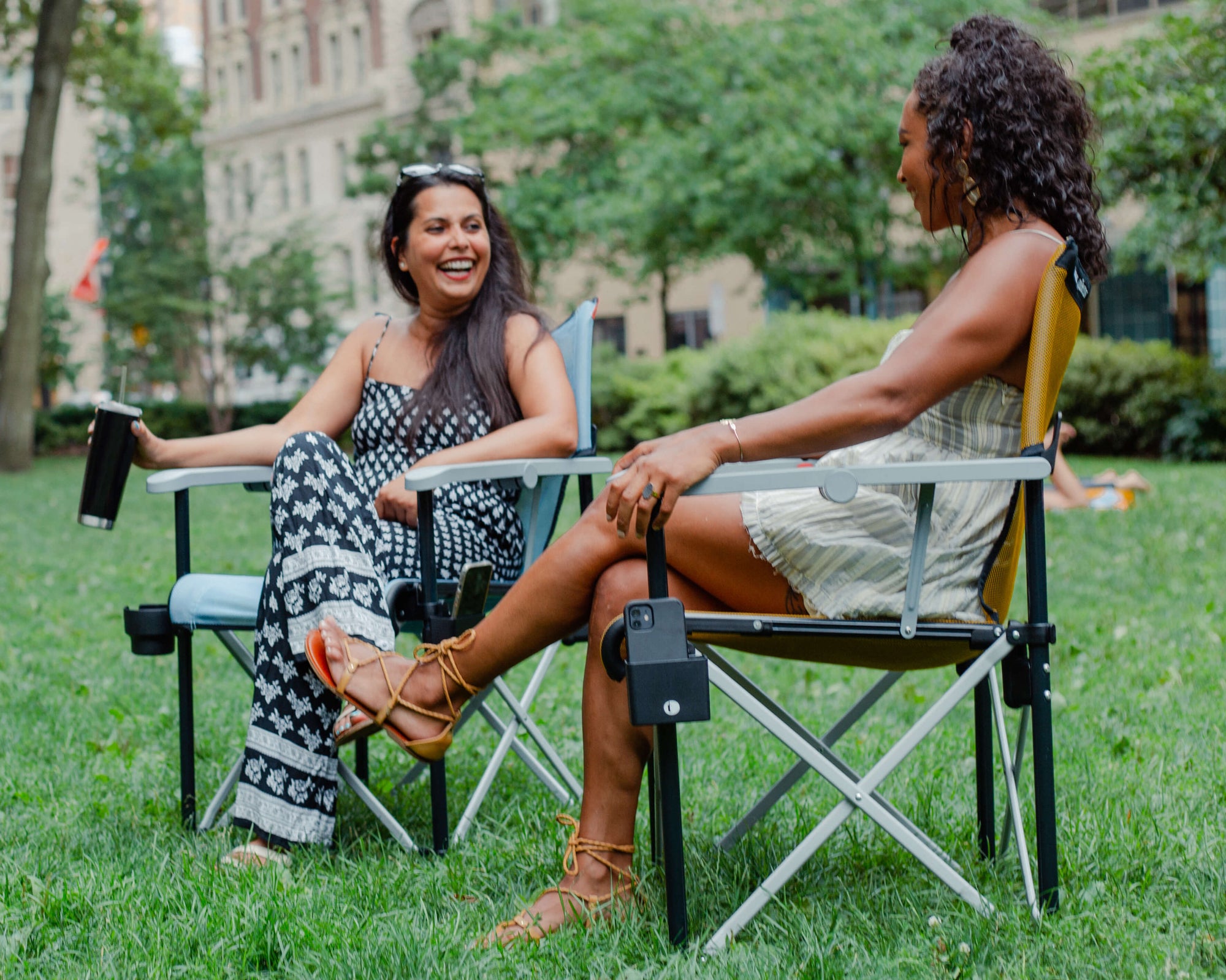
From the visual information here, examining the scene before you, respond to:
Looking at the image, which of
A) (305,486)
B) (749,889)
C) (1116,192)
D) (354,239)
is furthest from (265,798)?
(354,239)

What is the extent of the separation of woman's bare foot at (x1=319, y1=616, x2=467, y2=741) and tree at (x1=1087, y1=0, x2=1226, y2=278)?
11.0 metres

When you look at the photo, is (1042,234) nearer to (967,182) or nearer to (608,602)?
(967,182)

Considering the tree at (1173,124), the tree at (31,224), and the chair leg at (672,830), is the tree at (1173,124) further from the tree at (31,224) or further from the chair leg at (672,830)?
the tree at (31,224)

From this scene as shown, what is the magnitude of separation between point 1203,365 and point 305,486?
14.9 meters

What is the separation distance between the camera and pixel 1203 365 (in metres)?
15.8

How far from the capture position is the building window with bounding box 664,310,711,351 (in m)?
33.7

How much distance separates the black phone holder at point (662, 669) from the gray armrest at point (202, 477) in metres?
1.21

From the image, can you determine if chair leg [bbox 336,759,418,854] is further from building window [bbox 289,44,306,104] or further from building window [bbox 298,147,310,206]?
building window [bbox 289,44,306,104]

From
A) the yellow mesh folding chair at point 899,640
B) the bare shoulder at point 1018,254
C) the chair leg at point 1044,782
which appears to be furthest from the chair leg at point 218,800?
the bare shoulder at point 1018,254

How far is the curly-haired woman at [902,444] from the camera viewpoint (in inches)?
88.3

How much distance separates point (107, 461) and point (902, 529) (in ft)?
5.70

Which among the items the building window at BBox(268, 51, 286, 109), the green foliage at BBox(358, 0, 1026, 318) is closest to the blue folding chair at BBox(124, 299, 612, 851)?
the green foliage at BBox(358, 0, 1026, 318)

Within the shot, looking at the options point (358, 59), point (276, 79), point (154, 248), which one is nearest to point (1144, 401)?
point (154, 248)

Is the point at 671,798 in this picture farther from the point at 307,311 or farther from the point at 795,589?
the point at 307,311
